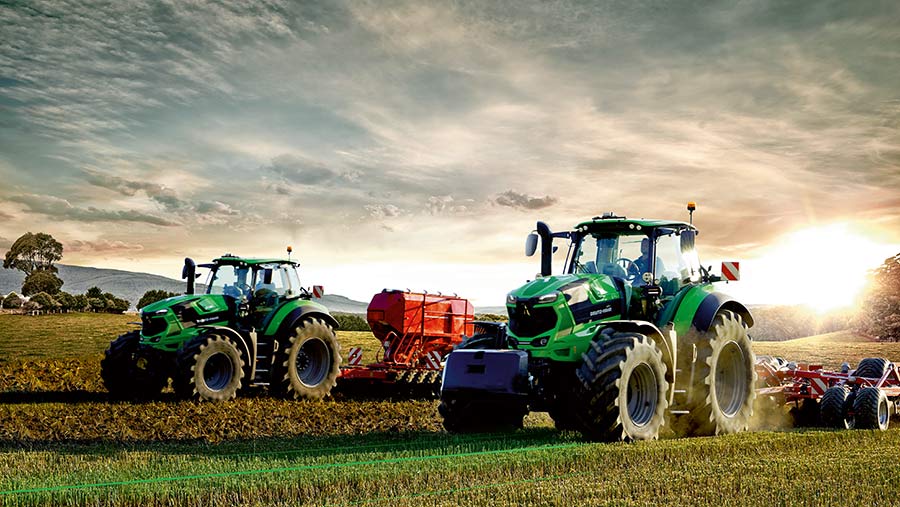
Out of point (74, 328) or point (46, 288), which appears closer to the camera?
point (74, 328)

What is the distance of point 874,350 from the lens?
1259 inches

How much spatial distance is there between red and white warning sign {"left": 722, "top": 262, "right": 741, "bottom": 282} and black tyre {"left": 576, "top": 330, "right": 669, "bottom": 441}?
6.38 feet

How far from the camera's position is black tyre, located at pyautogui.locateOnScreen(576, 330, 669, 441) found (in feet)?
32.7

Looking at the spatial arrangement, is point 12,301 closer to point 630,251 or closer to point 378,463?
point 630,251

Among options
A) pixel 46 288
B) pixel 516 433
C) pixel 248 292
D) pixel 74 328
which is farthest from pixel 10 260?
pixel 516 433

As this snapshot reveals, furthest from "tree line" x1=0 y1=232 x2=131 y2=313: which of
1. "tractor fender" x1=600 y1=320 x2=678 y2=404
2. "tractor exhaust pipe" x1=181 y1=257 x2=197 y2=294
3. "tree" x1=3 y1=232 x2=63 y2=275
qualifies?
"tractor fender" x1=600 y1=320 x2=678 y2=404

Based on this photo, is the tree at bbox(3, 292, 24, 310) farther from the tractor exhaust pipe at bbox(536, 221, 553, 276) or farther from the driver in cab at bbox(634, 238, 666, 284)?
the driver in cab at bbox(634, 238, 666, 284)

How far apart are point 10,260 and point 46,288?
5918 millimetres

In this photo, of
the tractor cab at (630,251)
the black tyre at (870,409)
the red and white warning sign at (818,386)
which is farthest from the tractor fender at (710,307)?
the black tyre at (870,409)

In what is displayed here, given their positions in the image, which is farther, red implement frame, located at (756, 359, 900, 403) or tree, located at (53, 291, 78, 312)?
tree, located at (53, 291, 78, 312)

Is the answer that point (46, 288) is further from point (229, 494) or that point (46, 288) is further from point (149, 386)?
point (229, 494)

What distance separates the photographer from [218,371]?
1576 cm

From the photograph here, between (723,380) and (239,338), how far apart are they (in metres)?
8.48

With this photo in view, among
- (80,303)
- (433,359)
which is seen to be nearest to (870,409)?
(433,359)
